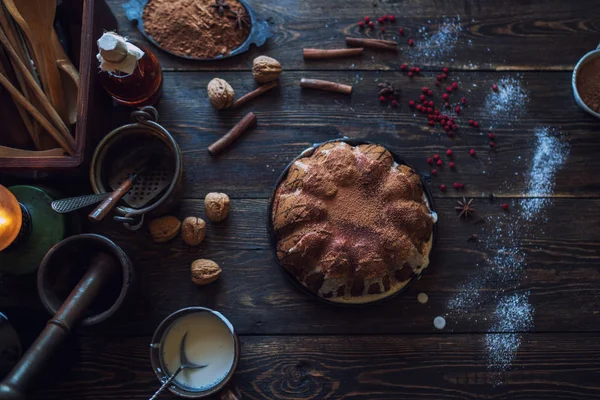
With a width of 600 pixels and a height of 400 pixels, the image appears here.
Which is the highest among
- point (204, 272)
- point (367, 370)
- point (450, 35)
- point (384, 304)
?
point (450, 35)

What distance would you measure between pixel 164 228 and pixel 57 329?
14.5 inches

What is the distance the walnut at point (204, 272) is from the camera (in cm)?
132

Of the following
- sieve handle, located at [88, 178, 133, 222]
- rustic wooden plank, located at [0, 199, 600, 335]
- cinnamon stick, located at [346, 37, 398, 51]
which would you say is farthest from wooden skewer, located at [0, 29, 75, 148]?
cinnamon stick, located at [346, 37, 398, 51]

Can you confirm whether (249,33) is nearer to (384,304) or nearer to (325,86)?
(325,86)

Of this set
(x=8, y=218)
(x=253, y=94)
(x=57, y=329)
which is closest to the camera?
(x=57, y=329)

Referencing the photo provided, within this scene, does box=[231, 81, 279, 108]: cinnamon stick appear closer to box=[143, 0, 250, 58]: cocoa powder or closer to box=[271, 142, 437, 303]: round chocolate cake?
box=[143, 0, 250, 58]: cocoa powder

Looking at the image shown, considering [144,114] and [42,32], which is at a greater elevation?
[42,32]

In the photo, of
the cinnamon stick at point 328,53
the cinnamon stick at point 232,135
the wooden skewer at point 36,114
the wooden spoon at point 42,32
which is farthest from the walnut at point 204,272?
the cinnamon stick at point 328,53

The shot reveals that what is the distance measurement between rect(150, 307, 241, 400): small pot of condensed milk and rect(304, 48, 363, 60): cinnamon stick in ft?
2.49

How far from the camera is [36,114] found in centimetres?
122

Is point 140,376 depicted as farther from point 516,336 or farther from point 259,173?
point 516,336

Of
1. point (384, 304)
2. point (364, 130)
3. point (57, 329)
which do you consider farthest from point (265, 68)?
point (57, 329)

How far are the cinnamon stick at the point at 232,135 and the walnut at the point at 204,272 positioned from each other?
0.99 feet

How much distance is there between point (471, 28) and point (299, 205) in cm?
78
